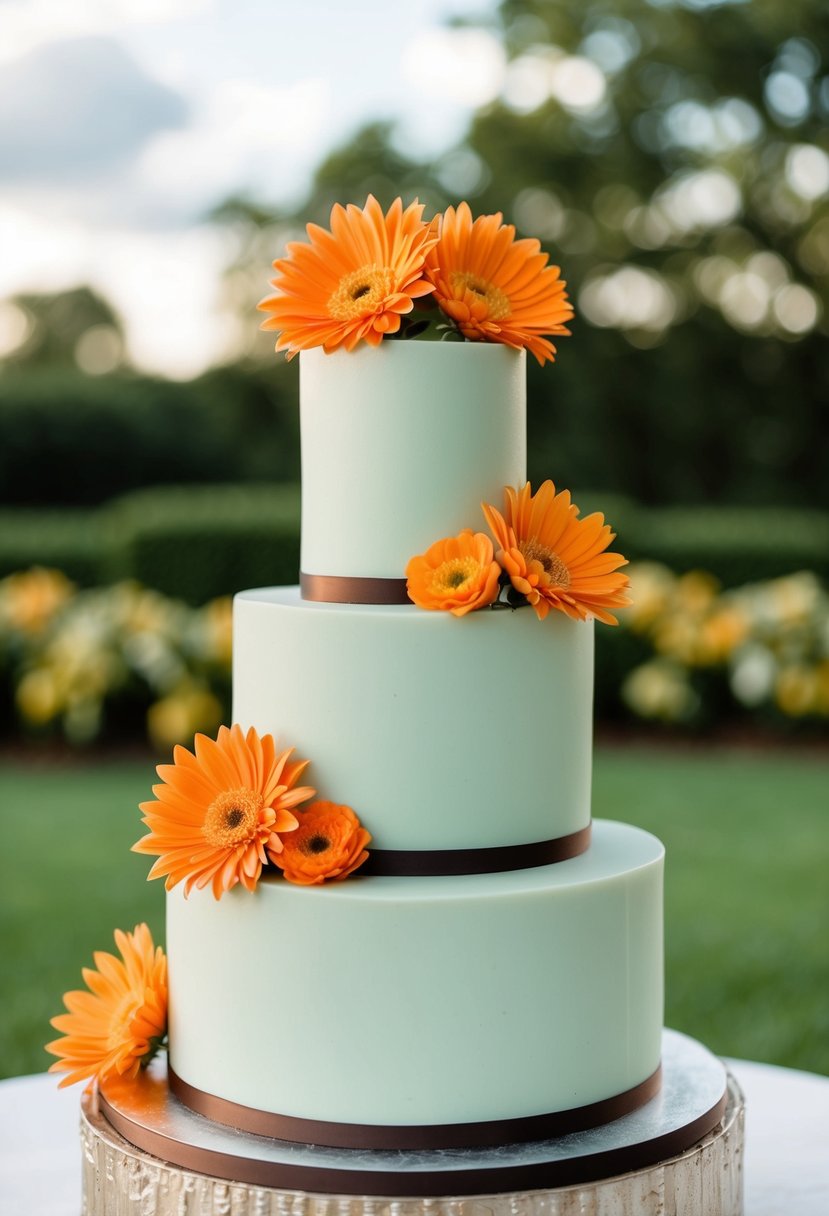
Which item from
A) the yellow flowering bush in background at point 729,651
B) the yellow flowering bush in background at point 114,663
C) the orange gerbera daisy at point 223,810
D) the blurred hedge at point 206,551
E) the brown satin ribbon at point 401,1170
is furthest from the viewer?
the blurred hedge at point 206,551

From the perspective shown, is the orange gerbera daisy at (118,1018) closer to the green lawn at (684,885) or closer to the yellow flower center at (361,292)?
the yellow flower center at (361,292)

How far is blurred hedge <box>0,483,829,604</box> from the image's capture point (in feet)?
26.1

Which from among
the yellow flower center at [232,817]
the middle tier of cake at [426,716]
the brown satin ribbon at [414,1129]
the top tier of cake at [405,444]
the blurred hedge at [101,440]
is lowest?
the brown satin ribbon at [414,1129]

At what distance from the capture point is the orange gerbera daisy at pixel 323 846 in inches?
72.1

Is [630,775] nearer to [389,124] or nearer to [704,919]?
[704,919]

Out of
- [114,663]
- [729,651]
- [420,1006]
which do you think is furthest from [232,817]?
[729,651]

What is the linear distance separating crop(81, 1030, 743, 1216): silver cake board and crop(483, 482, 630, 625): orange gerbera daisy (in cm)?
72

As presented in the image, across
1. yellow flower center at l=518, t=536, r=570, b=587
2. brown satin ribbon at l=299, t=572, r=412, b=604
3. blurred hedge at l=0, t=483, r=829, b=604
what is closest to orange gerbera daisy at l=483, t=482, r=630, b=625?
yellow flower center at l=518, t=536, r=570, b=587

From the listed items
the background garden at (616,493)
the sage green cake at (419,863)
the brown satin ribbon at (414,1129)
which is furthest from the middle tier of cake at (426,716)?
the background garden at (616,493)

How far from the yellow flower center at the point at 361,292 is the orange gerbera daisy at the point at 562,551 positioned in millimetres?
321

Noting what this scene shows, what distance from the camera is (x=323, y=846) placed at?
6.11 feet

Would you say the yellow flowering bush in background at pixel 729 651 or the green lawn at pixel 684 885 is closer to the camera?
the green lawn at pixel 684 885

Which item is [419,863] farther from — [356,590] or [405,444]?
[405,444]

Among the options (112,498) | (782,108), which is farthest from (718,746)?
(782,108)
